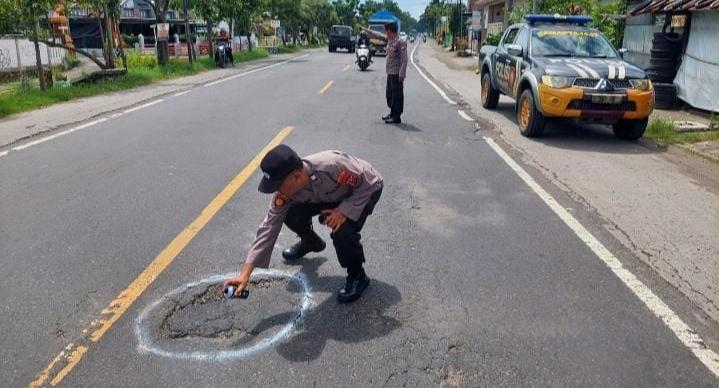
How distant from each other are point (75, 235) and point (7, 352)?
6.03 ft

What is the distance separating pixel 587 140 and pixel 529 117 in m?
0.98

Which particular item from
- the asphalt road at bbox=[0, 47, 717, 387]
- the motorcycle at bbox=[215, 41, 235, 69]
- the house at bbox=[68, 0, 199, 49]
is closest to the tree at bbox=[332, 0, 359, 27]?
the house at bbox=[68, 0, 199, 49]

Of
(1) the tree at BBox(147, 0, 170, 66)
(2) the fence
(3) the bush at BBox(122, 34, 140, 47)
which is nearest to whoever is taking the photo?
(2) the fence

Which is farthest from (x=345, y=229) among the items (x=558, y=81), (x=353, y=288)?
(x=558, y=81)

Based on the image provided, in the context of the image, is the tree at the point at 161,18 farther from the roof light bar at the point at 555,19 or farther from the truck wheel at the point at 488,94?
the roof light bar at the point at 555,19

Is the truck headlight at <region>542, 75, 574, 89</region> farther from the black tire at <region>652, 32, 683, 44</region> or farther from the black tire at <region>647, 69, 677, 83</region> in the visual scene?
the black tire at <region>652, 32, 683, 44</region>

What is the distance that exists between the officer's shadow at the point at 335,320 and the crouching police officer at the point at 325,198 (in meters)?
0.10

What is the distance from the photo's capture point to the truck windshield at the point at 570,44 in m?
9.87

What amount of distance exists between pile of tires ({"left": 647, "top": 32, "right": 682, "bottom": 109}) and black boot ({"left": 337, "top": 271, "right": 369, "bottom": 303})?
11.1 metres

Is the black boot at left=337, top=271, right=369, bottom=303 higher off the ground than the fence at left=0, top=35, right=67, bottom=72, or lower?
lower

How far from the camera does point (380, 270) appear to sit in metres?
4.32

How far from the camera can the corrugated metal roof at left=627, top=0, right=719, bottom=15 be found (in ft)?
38.1

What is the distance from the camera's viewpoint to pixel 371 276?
422 cm

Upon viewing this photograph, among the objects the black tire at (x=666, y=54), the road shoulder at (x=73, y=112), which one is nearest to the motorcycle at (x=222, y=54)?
the road shoulder at (x=73, y=112)
